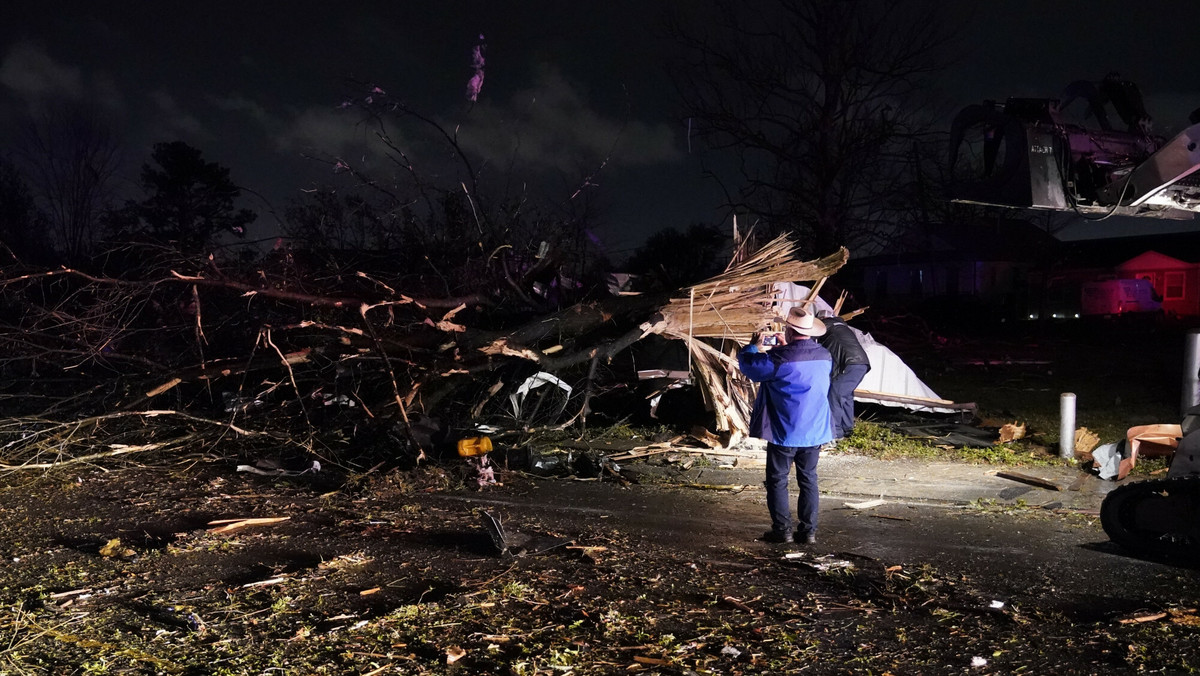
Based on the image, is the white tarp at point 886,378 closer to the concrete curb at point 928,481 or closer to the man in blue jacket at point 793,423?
the concrete curb at point 928,481

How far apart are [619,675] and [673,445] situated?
524 centimetres

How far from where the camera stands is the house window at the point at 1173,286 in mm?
36219

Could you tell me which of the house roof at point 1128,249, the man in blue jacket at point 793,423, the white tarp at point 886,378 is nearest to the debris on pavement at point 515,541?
the man in blue jacket at point 793,423

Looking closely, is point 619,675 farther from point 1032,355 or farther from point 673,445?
point 1032,355

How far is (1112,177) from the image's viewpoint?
5617 millimetres

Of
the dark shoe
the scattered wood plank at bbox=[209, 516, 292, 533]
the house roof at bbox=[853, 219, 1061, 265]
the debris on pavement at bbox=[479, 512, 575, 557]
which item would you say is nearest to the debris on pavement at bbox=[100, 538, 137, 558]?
the scattered wood plank at bbox=[209, 516, 292, 533]

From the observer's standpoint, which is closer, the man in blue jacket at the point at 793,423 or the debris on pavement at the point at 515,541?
the debris on pavement at the point at 515,541

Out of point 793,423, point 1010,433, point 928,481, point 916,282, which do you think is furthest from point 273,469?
point 916,282

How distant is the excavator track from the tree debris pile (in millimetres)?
3665

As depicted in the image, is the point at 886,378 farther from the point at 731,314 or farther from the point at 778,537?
the point at 778,537

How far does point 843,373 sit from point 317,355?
498 centimetres

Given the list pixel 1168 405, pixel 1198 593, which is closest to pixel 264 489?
pixel 1198 593

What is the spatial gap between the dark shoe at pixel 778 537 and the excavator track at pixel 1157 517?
1.89 meters

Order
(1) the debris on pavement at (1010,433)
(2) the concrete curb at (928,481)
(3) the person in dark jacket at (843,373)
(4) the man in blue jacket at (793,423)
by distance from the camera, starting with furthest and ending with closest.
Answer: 1. (1) the debris on pavement at (1010,433)
2. (3) the person in dark jacket at (843,373)
3. (2) the concrete curb at (928,481)
4. (4) the man in blue jacket at (793,423)
